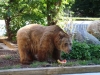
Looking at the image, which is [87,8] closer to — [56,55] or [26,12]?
[26,12]

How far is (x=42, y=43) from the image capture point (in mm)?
8055

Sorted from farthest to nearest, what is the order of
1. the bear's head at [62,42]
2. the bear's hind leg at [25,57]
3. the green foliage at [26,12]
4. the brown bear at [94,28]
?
1. the brown bear at [94,28]
2. the green foliage at [26,12]
3. the bear's hind leg at [25,57]
4. the bear's head at [62,42]

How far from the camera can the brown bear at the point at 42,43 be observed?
26.2 feet

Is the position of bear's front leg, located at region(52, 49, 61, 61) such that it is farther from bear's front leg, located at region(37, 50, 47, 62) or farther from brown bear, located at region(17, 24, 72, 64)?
bear's front leg, located at region(37, 50, 47, 62)

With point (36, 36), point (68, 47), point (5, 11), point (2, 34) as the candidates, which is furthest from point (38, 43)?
point (2, 34)

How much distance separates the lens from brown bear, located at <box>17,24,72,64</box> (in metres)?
8.00

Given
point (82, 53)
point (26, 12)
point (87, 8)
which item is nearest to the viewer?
point (82, 53)

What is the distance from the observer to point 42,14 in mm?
13227

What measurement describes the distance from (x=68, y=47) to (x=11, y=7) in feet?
18.3

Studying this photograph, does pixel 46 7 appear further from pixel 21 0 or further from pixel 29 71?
pixel 29 71

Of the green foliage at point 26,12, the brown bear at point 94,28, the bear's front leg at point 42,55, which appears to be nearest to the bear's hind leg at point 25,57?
the bear's front leg at point 42,55

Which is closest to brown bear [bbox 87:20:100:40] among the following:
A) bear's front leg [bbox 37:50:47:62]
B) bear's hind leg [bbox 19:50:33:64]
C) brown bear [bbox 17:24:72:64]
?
brown bear [bbox 17:24:72:64]

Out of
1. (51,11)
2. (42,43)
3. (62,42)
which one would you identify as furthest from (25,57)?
(51,11)

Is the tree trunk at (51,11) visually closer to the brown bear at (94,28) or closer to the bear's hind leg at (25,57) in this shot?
the brown bear at (94,28)
